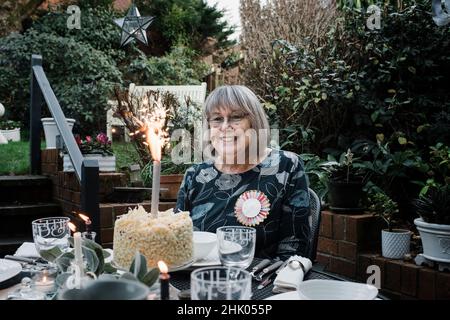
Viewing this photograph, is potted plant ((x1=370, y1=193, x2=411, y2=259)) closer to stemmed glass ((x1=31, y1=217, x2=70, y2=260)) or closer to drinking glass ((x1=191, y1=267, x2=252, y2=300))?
stemmed glass ((x1=31, y1=217, x2=70, y2=260))

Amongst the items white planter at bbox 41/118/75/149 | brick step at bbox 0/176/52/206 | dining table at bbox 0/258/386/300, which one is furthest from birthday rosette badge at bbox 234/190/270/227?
white planter at bbox 41/118/75/149

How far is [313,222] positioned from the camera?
1.80 m

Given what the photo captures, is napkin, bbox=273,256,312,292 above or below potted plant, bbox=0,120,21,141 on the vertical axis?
below

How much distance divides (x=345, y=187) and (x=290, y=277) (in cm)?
175

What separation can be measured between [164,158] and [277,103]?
45.3 inches

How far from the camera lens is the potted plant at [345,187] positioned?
2744 mm

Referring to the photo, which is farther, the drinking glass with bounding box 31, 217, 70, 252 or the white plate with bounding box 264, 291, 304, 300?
the drinking glass with bounding box 31, 217, 70, 252

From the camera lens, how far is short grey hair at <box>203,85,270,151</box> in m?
1.87

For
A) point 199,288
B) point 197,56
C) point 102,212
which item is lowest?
point 102,212

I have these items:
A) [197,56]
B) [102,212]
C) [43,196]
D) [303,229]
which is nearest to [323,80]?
[102,212]

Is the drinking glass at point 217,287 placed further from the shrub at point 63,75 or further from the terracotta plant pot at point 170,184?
the shrub at point 63,75

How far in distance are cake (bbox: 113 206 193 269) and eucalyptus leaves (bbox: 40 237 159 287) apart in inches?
1.7
